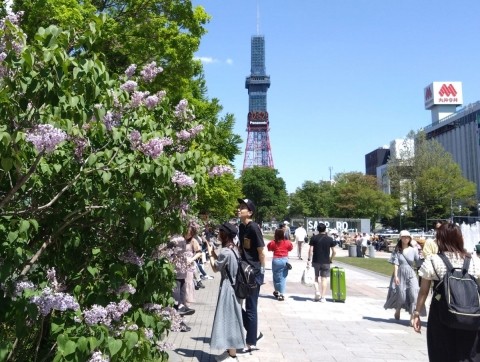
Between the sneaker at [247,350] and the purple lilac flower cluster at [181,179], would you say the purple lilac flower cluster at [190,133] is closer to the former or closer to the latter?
the purple lilac flower cluster at [181,179]

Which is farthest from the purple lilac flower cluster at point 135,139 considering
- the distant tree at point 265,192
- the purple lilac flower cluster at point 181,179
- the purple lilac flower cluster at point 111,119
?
the distant tree at point 265,192

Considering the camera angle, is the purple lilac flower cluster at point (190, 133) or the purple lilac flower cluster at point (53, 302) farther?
the purple lilac flower cluster at point (190, 133)

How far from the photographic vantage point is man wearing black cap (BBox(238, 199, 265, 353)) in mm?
7008

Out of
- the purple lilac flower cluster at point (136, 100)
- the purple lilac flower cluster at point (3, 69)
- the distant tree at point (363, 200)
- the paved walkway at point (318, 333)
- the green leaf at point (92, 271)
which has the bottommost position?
the paved walkway at point (318, 333)

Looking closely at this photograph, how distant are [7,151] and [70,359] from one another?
1225 millimetres

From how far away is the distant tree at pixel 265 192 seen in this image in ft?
346

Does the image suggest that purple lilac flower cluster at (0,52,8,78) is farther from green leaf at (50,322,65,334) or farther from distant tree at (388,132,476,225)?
distant tree at (388,132,476,225)

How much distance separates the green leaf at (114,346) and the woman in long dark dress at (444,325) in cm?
277

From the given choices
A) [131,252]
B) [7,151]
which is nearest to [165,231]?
[131,252]

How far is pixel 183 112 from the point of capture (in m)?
4.45

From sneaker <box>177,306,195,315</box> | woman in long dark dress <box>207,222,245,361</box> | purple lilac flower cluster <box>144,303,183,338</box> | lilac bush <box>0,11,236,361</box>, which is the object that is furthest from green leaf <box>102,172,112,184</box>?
sneaker <box>177,306,195,315</box>

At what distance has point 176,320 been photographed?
14.6ft

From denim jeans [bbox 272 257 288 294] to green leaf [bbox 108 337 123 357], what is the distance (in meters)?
9.38

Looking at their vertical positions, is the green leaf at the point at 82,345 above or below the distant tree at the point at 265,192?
below
